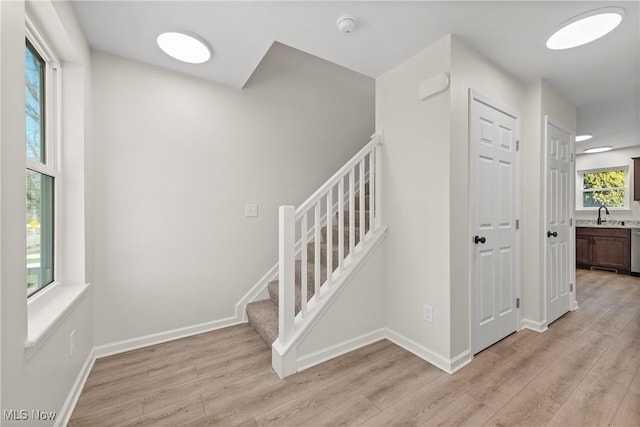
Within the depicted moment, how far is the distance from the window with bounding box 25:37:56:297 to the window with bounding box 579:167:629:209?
8.30 meters

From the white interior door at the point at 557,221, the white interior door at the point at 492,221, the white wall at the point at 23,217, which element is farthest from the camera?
the white interior door at the point at 557,221

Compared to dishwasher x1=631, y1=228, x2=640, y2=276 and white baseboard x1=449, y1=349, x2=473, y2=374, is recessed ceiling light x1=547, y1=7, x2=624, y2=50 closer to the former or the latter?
white baseboard x1=449, y1=349, x2=473, y2=374

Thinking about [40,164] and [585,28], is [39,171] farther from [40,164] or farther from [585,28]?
[585,28]

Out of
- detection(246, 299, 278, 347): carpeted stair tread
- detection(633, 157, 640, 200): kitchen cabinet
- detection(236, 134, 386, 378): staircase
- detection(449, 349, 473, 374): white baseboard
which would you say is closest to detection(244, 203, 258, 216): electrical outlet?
detection(236, 134, 386, 378): staircase

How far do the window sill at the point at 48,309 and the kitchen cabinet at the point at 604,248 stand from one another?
739 cm

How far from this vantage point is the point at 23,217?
40.5 inches

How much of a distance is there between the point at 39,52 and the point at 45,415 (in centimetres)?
188

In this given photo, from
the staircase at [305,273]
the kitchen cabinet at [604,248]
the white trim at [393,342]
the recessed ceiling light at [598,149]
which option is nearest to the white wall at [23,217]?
the staircase at [305,273]

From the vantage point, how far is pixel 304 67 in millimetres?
3047

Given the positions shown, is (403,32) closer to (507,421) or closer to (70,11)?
(70,11)

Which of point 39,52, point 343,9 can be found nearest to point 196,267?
point 39,52

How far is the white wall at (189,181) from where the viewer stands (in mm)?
2064

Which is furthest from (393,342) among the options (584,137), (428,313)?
(584,137)

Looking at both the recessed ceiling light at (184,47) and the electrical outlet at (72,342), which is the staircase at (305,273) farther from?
the recessed ceiling light at (184,47)
